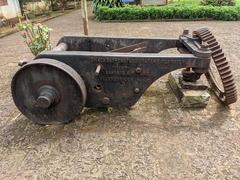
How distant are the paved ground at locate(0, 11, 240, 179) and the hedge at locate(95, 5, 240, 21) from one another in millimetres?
7516

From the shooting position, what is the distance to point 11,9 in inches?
420

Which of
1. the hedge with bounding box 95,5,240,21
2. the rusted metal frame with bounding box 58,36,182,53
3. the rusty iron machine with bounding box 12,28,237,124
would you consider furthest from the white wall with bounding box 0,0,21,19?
the rusty iron machine with bounding box 12,28,237,124

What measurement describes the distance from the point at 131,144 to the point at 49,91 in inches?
37.4

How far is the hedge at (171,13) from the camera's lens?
10.3 meters

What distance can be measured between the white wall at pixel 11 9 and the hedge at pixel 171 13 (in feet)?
11.0

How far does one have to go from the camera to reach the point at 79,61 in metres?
2.77

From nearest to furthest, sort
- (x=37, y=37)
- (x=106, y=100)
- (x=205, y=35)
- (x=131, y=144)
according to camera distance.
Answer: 1. (x=131, y=144)
2. (x=106, y=100)
3. (x=205, y=35)
4. (x=37, y=37)

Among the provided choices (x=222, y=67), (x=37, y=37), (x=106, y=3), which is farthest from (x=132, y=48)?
(x=106, y=3)

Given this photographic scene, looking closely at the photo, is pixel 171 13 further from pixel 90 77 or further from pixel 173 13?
pixel 90 77

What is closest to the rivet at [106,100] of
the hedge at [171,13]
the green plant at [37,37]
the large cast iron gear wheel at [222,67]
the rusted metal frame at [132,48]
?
the rusted metal frame at [132,48]

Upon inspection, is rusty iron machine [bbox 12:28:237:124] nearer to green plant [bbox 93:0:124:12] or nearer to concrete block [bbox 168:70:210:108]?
concrete block [bbox 168:70:210:108]

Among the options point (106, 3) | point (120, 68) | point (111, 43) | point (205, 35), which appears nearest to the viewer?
point (120, 68)

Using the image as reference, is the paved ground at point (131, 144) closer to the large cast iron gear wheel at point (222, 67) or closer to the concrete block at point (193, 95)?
the concrete block at point (193, 95)

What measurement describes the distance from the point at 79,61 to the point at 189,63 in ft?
3.58
